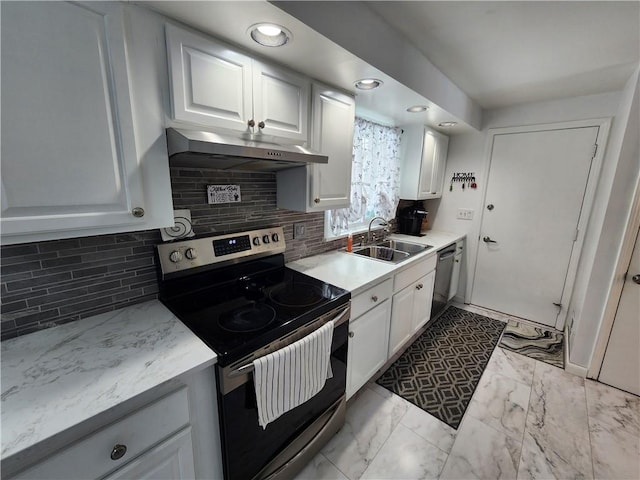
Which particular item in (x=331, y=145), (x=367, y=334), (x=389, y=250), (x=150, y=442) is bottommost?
(x=367, y=334)

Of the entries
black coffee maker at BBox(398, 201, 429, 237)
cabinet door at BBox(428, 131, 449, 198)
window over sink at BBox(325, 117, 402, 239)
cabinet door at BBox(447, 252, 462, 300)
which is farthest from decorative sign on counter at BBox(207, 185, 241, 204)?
cabinet door at BBox(447, 252, 462, 300)

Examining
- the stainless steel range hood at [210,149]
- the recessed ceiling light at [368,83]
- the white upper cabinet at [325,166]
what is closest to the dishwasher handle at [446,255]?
the white upper cabinet at [325,166]

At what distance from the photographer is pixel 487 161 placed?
294 centimetres

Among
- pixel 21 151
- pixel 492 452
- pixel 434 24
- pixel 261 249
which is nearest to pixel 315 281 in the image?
pixel 261 249

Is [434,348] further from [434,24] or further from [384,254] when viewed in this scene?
[434,24]

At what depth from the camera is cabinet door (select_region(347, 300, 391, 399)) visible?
5.33 ft

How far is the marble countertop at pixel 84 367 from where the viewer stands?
0.68m

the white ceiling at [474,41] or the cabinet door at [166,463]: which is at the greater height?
the white ceiling at [474,41]

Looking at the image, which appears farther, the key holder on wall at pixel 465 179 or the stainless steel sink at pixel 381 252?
the key holder on wall at pixel 465 179

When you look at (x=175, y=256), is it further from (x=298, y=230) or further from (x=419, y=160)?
(x=419, y=160)

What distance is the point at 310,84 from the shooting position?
1.48 metres

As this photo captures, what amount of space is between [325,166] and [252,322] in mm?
1010

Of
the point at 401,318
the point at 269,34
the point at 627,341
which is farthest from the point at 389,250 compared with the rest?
the point at 269,34

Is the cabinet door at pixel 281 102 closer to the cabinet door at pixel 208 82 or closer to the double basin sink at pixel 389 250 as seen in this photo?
the cabinet door at pixel 208 82
